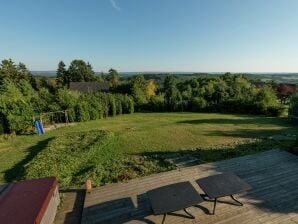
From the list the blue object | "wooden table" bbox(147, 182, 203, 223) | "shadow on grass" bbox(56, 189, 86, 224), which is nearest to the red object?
"shadow on grass" bbox(56, 189, 86, 224)

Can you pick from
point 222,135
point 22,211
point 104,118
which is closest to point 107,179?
point 22,211

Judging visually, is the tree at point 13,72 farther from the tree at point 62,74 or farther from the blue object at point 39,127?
the blue object at point 39,127

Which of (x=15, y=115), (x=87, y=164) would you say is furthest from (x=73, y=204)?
(x=15, y=115)

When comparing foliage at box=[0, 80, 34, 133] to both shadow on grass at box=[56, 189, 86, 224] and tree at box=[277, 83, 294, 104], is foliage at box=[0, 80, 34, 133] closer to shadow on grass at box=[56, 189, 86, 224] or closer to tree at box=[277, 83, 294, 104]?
shadow on grass at box=[56, 189, 86, 224]

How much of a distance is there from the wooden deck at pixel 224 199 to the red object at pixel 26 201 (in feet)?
2.94

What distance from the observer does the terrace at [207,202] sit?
3992mm

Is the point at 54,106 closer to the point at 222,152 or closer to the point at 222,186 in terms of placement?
the point at 222,152

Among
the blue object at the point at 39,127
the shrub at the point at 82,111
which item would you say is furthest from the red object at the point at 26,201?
the shrub at the point at 82,111

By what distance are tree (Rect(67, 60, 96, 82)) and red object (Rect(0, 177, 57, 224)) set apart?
56820mm

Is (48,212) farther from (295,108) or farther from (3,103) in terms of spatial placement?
(295,108)

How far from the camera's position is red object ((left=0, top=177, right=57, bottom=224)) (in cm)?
340

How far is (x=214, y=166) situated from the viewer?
20.5 ft

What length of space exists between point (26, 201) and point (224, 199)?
386 centimetres

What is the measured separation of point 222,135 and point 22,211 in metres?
9.77
